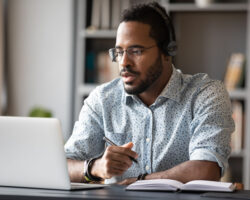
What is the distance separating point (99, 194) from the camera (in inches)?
57.7

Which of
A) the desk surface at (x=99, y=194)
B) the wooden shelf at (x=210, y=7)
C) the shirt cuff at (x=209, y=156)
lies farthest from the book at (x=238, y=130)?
the desk surface at (x=99, y=194)

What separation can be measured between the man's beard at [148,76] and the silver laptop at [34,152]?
29.0 inches

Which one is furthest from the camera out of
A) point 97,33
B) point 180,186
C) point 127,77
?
point 97,33

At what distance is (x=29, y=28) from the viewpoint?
4.13m

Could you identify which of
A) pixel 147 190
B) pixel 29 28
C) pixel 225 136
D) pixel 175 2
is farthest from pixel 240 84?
pixel 147 190

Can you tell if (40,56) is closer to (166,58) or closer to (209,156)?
(166,58)

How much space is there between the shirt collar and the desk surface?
0.73 metres

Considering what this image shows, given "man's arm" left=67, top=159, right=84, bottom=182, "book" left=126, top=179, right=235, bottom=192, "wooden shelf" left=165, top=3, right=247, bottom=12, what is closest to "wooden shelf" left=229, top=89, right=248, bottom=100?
"wooden shelf" left=165, top=3, right=247, bottom=12

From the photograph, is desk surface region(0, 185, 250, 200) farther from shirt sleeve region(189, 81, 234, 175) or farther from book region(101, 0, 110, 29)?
book region(101, 0, 110, 29)

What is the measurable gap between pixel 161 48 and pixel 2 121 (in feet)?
3.15

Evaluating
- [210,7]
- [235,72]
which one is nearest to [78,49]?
[210,7]

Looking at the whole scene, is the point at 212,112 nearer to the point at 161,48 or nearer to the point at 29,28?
the point at 161,48

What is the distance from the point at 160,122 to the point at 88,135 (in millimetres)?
306

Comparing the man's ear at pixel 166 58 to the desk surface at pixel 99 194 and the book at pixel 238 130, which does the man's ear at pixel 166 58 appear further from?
the book at pixel 238 130
